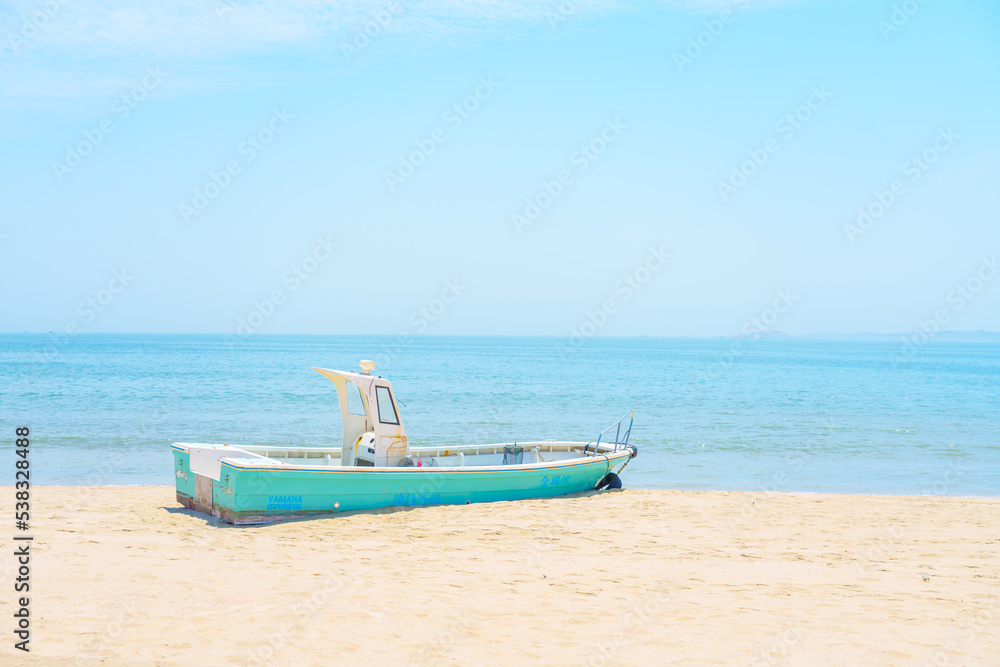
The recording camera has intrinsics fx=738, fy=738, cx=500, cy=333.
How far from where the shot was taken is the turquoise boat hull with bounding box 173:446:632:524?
10742 millimetres

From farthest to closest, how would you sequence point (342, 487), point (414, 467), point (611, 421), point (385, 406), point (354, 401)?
point (611, 421)
point (354, 401)
point (385, 406)
point (414, 467)
point (342, 487)

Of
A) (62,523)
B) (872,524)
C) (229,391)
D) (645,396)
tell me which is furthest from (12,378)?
(872,524)

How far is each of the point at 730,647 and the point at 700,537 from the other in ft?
14.5

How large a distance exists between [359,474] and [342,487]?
319mm

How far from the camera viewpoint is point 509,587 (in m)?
7.87

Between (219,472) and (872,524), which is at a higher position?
(219,472)

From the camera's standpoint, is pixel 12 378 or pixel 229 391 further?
pixel 12 378

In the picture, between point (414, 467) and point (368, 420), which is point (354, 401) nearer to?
point (368, 420)

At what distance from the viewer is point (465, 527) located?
10.9 m

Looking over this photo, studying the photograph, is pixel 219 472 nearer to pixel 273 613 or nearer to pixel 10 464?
pixel 273 613

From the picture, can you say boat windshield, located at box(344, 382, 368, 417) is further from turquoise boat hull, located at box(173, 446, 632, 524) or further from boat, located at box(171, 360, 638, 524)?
turquoise boat hull, located at box(173, 446, 632, 524)

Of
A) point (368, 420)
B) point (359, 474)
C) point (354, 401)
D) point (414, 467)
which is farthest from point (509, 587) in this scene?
point (354, 401)

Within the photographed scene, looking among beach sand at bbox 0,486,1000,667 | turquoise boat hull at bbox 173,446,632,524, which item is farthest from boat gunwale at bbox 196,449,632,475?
beach sand at bbox 0,486,1000,667

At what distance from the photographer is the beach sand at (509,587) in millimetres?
6031
